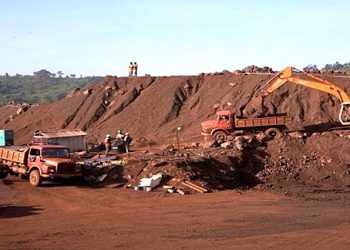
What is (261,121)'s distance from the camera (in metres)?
35.2

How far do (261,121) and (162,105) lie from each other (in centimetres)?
1643

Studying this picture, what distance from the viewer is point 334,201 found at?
890 inches

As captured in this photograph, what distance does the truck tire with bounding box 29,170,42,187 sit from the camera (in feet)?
81.5

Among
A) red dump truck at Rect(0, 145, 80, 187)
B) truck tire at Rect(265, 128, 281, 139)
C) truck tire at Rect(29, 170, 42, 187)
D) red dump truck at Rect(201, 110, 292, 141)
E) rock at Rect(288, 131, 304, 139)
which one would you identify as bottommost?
truck tire at Rect(29, 170, 42, 187)

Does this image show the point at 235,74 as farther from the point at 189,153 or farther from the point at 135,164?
the point at 135,164

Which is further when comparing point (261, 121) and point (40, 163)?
point (261, 121)

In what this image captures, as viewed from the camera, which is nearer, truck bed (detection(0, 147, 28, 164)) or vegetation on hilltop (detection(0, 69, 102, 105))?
truck bed (detection(0, 147, 28, 164))

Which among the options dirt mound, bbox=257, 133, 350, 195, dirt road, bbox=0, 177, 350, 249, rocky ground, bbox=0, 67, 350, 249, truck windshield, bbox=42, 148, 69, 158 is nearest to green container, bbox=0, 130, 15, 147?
rocky ground, bbox=0, 67, 350, 249

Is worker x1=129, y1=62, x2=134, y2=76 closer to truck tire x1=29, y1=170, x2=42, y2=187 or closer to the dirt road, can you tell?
truck tire x1=29, y1=170, x2=42, y2=187

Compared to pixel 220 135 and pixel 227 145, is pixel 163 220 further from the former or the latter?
pixel 220 135

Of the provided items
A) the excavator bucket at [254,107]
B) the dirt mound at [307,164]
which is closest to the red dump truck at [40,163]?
the dirt mound at [307,164]

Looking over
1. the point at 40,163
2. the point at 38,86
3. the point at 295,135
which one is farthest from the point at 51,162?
the point at 38,86

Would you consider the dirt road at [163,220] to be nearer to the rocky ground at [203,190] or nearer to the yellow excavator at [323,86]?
the rocky ground at [203,190]

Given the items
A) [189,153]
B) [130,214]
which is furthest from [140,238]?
[189,153]
